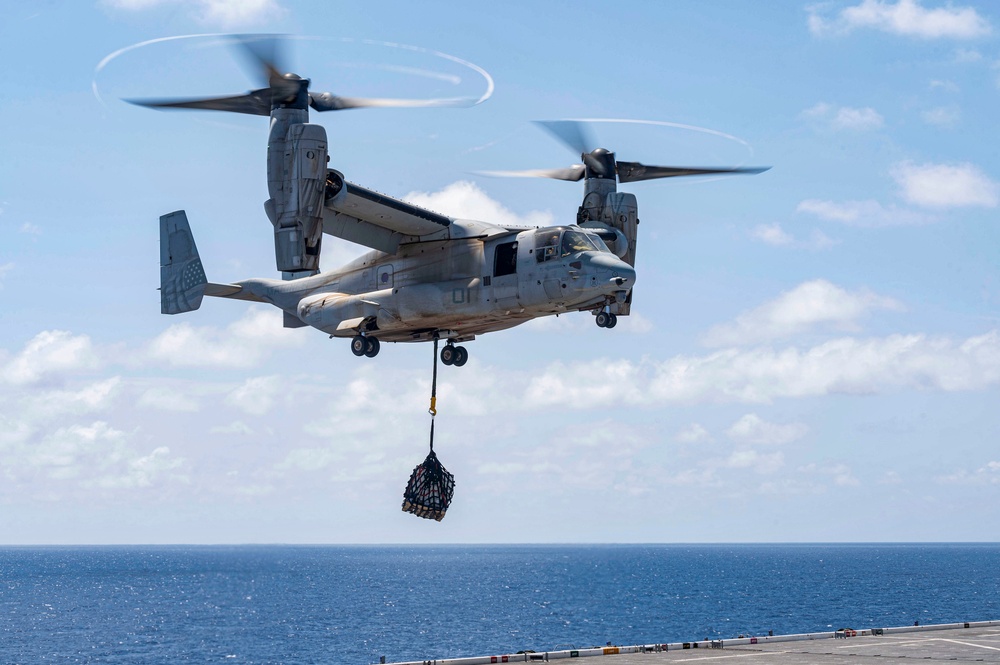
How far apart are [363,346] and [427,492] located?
517cm

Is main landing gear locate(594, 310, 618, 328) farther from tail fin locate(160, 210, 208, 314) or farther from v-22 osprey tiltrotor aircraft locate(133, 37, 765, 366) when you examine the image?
tail fin locate(160, 210, 208, 314)

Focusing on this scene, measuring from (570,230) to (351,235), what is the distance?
7.45 m

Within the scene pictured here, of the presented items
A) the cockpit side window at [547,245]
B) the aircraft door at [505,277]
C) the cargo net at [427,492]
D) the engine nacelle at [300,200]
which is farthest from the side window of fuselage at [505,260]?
the cargo net at [427,492]

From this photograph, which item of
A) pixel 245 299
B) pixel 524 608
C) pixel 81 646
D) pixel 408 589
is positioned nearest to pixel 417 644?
pixel 81 646

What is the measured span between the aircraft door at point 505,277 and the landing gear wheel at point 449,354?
12.6 feet

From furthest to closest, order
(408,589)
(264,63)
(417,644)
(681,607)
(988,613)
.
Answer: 1. (408,589)
2. (681,607)
3. (988,613)
4. (417,644)
5. (264,63)

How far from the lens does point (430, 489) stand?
36.5 metres

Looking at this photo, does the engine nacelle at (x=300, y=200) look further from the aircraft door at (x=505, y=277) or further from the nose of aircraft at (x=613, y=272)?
the nose of aircraft at (x=613, y=272)

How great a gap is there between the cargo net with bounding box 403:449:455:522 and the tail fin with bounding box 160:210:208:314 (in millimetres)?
9297

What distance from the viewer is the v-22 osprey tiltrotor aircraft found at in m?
31.7

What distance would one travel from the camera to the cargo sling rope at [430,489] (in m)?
36.5

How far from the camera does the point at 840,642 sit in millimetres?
47812

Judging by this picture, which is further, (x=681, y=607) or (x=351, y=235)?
(x=681, y=607)

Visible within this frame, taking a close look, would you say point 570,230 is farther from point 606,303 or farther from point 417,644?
point 417,644
